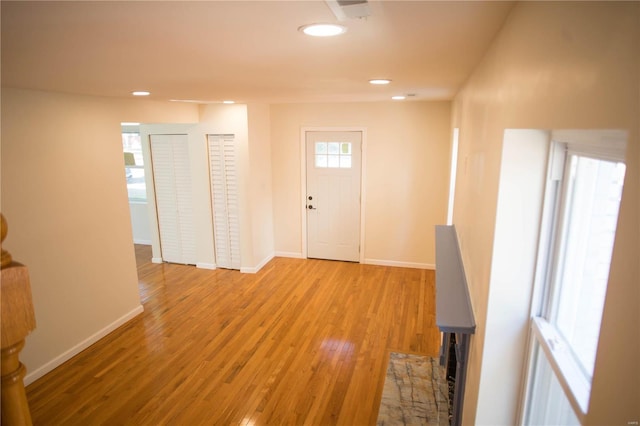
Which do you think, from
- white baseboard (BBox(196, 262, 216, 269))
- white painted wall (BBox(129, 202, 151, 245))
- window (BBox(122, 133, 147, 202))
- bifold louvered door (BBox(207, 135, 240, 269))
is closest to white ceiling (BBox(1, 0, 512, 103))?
bifold louvered door (BBox(207, 135, 240, 269))

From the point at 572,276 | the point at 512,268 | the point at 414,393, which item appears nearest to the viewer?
the point at 572,276

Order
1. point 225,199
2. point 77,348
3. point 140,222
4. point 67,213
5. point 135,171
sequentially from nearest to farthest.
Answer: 1. point 67,213
2. point 77,348
3. point 225,199
4. point 140,222
5. point 135,171

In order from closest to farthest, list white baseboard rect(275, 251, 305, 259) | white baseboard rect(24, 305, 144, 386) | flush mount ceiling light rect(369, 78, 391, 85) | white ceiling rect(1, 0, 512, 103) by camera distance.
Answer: white ceiling rect(1, 0, 512, 103) → flush mount ceiling light rect(369, 78, 391, 85) → white baseboard rect(24, 305, 144, 386) → white baseboard rect(275, 251, 305, 259)

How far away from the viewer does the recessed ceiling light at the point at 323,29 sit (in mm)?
1247

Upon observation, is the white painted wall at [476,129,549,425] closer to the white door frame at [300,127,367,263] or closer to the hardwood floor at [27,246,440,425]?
the hardwood floor at [27,246,440,425]

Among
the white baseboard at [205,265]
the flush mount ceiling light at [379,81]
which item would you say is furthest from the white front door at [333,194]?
the flush mount ceiling light at [379,81]

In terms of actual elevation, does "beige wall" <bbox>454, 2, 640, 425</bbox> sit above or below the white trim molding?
above

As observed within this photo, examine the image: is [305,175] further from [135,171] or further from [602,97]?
[602,97]

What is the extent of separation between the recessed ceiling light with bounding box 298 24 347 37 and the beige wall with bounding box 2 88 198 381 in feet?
8.97

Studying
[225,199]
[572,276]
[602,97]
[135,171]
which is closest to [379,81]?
[572,276]

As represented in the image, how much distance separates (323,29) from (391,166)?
4198 mm

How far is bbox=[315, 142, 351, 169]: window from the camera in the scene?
550 centimetres

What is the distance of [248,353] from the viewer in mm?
3479

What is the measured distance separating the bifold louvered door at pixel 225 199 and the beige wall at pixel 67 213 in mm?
1205
